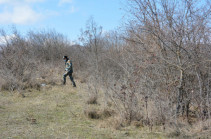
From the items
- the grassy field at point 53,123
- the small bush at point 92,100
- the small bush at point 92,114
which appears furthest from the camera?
the small bush at point 92,100

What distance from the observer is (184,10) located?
580 centimetres

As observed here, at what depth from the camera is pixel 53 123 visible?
5.56 metres

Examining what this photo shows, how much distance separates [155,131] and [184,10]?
10.3ft

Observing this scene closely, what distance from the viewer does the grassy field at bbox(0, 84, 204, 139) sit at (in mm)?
4680

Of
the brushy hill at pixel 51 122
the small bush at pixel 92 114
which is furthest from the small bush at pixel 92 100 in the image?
the small bush at pixel 92 114

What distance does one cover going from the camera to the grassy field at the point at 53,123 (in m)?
4.68

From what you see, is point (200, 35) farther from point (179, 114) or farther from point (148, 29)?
point (179, 114)

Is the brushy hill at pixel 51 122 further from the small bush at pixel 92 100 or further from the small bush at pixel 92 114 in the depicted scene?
the small bush at pixel 92 100

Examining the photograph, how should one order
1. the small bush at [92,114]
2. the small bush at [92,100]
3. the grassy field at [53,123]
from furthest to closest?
the small bush at [92,100] → the small bush at [92,114] → the grassy field at [53,123]

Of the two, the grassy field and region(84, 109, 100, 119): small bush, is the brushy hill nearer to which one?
the grassy field

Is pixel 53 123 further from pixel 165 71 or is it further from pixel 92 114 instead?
pixel 165 71

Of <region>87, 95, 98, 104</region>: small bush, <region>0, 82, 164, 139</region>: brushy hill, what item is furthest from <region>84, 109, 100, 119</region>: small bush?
<region>87, 95, 98, 104</region>: small bush

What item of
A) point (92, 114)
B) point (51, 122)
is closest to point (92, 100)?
point (92, 114)

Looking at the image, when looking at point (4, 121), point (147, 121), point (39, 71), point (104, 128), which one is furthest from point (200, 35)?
point (39, 71)
